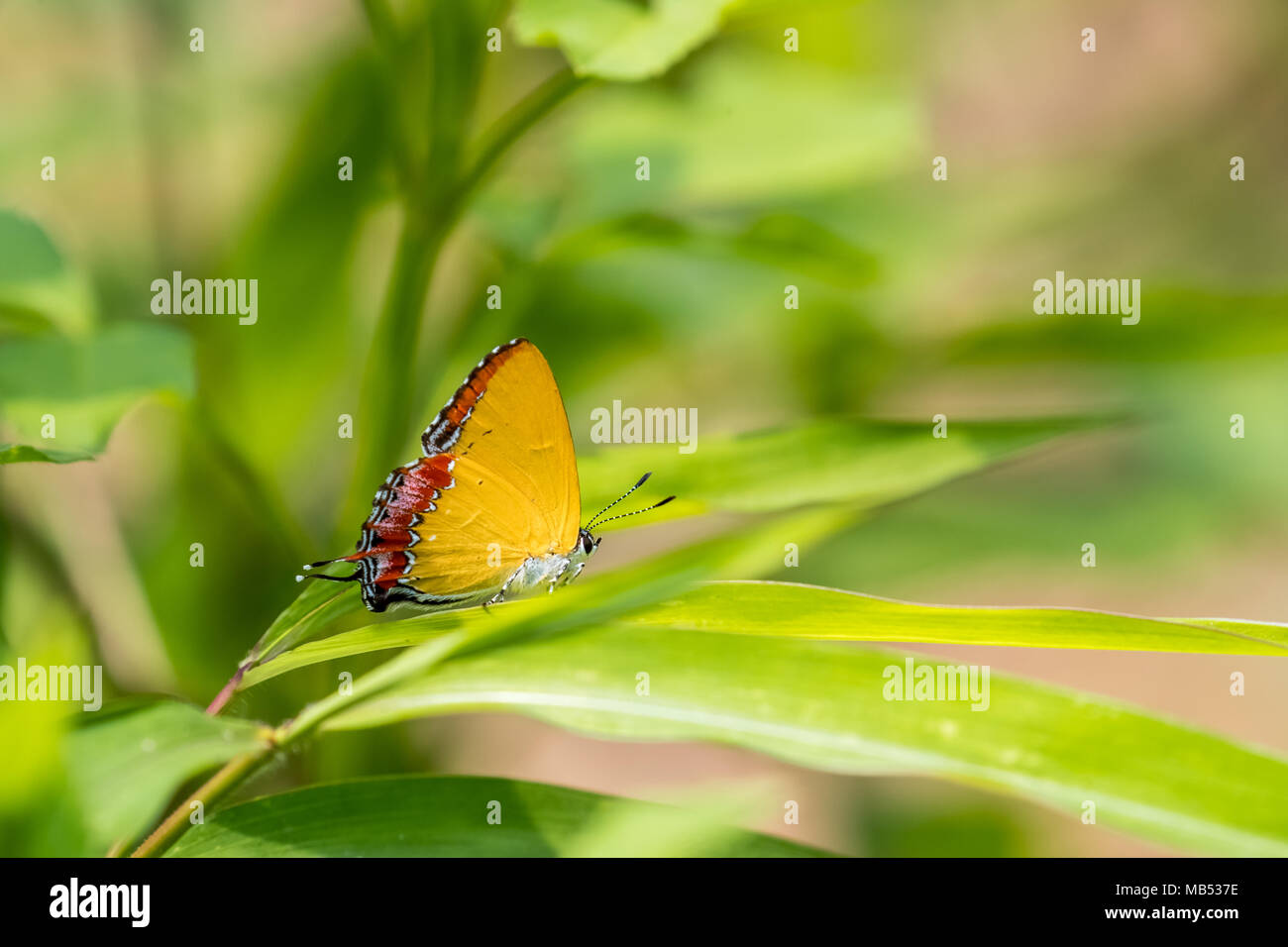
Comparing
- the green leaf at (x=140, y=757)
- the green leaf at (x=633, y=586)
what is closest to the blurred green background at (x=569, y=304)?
the green leaf at (x=140, y=757)

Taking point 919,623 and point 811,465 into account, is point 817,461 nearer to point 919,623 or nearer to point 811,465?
point 811,465

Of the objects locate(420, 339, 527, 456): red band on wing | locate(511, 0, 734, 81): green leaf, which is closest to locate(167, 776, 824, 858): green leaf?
locate(420, 339, 527, 456): red band on wing

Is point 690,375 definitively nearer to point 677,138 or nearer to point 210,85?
point 677,138

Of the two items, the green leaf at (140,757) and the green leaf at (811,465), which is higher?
the green leaf at (811,465)

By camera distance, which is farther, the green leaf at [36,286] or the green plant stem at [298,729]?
the green leaf at [36,286]

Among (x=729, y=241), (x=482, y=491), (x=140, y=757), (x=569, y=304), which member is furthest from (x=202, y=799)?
(x=569, y=304)

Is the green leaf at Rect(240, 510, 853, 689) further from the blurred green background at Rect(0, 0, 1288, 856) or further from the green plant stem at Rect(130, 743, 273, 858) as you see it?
the blurred green background at Rect(0, 0, 1288, 856)

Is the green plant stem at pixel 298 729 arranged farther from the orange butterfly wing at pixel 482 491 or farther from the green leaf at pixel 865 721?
the orange butterfly wing at pixel 482 491
